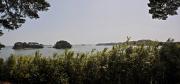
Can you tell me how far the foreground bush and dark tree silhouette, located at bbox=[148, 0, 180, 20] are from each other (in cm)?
411

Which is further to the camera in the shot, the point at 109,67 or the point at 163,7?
the point at 163,7

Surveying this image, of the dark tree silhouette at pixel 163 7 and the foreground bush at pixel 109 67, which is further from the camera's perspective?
the dark tree silhouette at pixel 163 7

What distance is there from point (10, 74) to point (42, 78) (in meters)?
2.28

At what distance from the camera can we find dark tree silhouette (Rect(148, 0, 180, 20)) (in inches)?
845

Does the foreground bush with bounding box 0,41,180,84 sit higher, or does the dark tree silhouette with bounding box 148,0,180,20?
the dark tree silhouette with bounding box 148,0,180,20

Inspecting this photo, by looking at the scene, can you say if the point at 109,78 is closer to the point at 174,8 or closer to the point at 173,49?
the point at 173,49

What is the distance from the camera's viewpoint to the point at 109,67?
687 inches

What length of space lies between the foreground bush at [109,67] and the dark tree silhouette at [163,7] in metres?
4.11

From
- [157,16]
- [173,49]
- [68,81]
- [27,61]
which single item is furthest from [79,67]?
[157,16]

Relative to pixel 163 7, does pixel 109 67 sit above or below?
below

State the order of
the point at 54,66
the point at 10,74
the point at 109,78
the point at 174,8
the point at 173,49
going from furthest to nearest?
the point at 174,8 < the point at 10,74 < the point at 54,66 < the point at 109,78 < the point at 173,49

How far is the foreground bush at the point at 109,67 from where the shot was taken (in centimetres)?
1641

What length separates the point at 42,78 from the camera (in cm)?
1852

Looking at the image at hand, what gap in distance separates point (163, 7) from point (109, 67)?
21.3 feet
